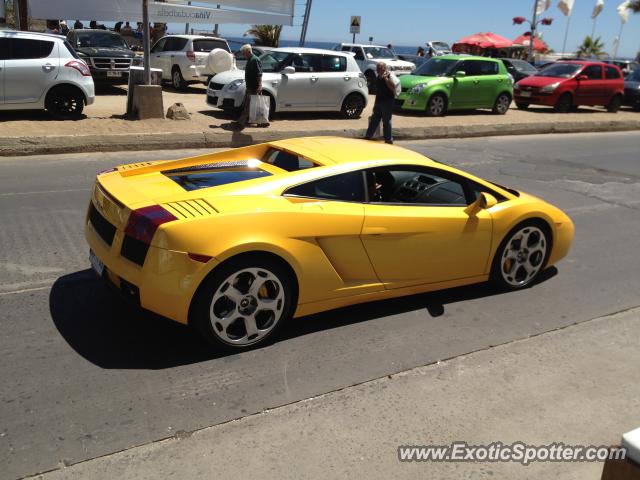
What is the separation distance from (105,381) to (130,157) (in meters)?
7.71

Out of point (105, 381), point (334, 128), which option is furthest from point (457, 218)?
point (334, 128)

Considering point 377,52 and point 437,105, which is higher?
point 377,52

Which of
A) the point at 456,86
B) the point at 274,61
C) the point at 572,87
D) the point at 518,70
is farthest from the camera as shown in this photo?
the point at 518,70

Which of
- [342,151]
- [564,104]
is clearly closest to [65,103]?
[342,151]

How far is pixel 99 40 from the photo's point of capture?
18.5 m

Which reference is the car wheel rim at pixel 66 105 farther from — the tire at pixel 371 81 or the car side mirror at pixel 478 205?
the tire at pixel 371 81

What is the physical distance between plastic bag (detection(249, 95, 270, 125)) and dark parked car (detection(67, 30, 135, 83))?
20.0 ft

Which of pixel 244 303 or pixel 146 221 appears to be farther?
pixel 244 303

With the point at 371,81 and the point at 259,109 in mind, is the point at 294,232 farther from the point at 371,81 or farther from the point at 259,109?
the point at 371,81

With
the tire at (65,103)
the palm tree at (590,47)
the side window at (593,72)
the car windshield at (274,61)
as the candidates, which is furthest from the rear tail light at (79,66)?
the palm tree at (590,47)

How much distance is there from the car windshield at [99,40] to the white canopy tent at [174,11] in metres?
2.86

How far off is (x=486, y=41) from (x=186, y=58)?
27722 millimetres

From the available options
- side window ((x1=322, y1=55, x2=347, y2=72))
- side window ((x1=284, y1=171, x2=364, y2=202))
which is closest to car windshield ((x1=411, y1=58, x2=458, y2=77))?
side window ((x1=322, y1=55, x2=347, y2=72))

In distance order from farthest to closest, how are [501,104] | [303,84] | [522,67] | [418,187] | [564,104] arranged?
[522,67] < [564,104] < [501,104] < [303,84] < [418,187]
